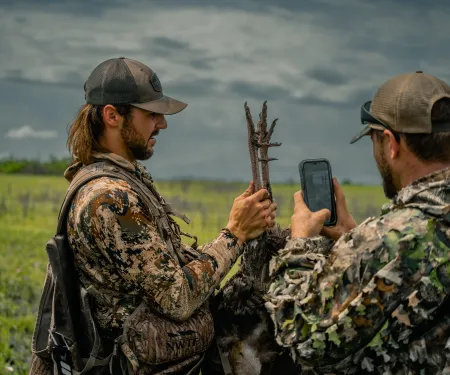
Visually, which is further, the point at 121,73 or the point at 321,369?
the point at 121,73

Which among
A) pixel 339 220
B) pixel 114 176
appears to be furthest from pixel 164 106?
pixel 339 220

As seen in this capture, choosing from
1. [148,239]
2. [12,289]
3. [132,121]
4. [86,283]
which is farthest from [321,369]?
[12,289]

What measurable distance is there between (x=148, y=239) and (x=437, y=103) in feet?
5.28

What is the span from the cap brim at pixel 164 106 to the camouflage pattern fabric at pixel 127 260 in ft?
1.10

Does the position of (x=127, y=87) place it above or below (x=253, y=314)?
above

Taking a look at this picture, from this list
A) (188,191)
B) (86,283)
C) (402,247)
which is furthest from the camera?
(188,191)

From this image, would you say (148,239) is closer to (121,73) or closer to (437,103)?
(121,73)

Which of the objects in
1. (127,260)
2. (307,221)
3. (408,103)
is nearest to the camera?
(408,103)

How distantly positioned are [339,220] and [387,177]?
2.28 ft

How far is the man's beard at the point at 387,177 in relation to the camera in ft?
12.6

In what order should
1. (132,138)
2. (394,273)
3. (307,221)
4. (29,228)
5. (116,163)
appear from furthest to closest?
1. (29,228)
2. (132,138)
3. (116,163)
4. (307,221)
5. (394,273)

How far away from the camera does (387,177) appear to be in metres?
3.86

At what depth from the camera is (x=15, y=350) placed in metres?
9.80

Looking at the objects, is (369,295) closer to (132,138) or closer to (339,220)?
(339,220)
